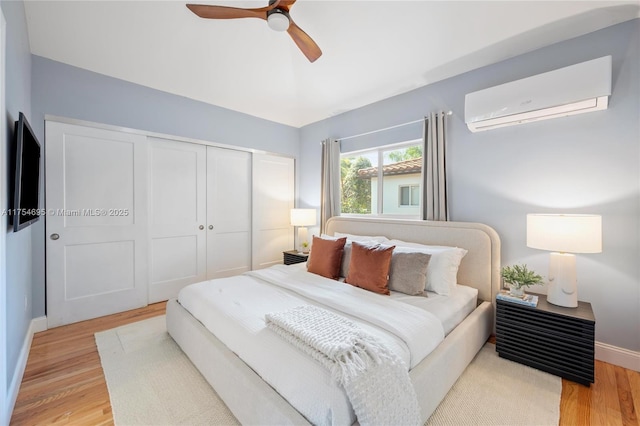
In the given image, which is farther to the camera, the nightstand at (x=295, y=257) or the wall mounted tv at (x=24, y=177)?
the nightstand at (x=295, y=257)

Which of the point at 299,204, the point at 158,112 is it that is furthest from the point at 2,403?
the point at 299,204

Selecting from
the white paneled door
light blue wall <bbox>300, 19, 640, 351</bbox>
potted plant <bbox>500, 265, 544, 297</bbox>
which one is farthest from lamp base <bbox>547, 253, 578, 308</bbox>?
the white paneled door

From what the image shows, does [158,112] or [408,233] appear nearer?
[408,233]

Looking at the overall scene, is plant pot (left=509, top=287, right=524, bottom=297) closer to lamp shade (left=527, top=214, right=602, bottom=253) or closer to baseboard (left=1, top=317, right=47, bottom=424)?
lamp shade (left=527, top=214, right=602, bottom=253)

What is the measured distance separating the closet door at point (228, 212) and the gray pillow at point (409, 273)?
265cm

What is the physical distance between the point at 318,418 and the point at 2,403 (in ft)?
5.50

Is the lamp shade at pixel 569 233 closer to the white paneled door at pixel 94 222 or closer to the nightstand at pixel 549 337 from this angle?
the nightstand at pixel 549 337

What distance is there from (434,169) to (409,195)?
1.71 feet

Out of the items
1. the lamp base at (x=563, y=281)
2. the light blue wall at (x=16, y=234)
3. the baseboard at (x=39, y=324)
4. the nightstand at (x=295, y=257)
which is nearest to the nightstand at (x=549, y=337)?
the lamp base at (x=563, y=281)

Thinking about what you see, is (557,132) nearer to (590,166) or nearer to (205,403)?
(590,166)

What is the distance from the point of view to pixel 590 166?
89.6 inches

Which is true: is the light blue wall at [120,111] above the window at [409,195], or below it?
above

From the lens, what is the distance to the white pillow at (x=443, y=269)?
7.83 ft

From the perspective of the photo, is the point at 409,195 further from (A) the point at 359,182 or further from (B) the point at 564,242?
(B) the point at 564,242
